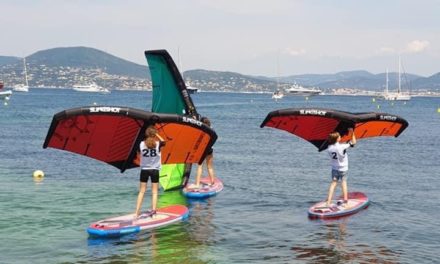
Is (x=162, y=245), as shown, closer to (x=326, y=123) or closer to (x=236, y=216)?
(x=236, y=216)

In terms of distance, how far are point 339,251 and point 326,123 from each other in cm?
676

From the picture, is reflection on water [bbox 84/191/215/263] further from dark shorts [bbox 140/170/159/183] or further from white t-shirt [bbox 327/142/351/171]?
white t-shirt [bbox 327/142/351/171]

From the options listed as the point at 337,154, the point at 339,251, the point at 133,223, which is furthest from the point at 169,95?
the point at 339,251

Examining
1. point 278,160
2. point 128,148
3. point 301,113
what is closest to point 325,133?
point 301,113

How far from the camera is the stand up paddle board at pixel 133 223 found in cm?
1585

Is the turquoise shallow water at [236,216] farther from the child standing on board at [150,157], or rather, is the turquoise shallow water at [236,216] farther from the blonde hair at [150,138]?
the blonde hair at [150,138]

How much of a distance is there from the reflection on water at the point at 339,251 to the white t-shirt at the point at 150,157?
4.34 metres

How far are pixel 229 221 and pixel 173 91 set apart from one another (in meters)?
6.46

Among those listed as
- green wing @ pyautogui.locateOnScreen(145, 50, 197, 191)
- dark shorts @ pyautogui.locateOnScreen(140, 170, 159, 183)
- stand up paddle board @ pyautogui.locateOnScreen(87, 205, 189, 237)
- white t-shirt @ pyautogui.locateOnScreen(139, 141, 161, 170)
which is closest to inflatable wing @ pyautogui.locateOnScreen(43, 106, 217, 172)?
white t-shirt @ pyautogui.locateOnScreen(139, 141, 161, 170)

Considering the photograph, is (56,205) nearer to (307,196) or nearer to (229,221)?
(229,221)

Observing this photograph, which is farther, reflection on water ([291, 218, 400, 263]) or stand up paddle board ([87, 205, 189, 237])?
stand up paddle board ([87, 205, 189, 237])

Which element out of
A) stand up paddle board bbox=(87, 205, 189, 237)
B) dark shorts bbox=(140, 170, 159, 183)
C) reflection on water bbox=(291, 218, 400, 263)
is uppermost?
dark shorts bbox=(140, 170, 159, 183)

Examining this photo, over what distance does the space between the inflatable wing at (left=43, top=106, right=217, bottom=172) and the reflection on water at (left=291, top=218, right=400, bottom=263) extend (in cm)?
471

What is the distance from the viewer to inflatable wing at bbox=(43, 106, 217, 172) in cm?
1585
